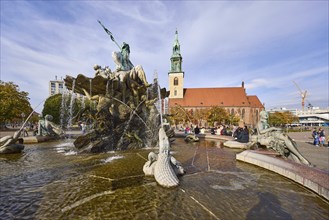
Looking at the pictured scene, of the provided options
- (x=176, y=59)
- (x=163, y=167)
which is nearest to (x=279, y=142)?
(x=163, y=167)

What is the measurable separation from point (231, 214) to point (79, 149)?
7.70m

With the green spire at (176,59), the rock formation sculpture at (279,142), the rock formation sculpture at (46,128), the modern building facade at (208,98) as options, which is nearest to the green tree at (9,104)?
the rock formation sculpture at (46,128)

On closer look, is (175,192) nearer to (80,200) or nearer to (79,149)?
(80,200)

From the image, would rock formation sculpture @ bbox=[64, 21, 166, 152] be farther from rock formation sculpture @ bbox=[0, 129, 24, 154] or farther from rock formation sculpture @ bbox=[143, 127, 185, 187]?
rock formation sculpture @ bbox=[143, 127, 185, 187]

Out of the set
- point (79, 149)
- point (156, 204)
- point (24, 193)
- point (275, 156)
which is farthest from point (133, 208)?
point (79, 149)

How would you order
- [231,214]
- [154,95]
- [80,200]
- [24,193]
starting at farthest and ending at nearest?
[154,95] → [24,193] → [80,200] → [231,214]

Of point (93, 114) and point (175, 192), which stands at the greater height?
point (93, 114)

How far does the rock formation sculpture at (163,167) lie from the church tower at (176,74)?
7058 centimetres

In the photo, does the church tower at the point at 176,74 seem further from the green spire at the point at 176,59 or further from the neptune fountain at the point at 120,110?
the neptune fountain at the point at 120,110

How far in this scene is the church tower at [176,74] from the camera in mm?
72312

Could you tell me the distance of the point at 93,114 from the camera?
10.1m

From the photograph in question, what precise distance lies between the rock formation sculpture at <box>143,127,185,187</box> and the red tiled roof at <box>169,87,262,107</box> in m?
68.1

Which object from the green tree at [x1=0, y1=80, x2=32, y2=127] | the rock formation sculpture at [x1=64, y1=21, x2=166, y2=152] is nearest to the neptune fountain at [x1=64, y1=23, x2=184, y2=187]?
the rock formation sculpture at [x1=64, y1=21, x2=166, y2=152]

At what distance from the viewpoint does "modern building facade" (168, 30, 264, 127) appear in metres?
72.8
